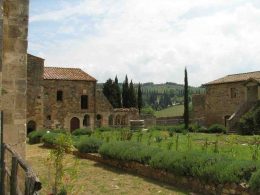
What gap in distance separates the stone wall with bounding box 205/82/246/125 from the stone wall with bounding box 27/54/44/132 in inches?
647

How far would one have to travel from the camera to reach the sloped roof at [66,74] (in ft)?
127

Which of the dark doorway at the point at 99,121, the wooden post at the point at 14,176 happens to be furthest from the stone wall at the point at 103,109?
the wooden post at the point at 14,176

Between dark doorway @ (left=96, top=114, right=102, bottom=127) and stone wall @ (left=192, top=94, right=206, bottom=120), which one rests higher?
stone wall @ (left=192, top=94, right=206, bottom=120)

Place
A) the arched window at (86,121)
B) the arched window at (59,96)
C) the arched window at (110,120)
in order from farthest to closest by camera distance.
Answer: the arched window at (110,120)
the arched window at (86,121)
the arched window at (59,96)

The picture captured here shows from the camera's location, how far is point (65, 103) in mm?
39281

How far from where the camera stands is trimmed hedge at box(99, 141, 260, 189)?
9.28 m

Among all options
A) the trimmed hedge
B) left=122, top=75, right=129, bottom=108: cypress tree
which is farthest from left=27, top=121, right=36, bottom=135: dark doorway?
left=122, top=75, right=129, bottom=108: cypress tree

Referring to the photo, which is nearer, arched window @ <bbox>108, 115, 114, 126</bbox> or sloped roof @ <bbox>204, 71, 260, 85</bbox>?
sloped roof @ <bbox>204, 71, 260, 85</bbox>

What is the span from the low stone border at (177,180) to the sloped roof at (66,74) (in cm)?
2338

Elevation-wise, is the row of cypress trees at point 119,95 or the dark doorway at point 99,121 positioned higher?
the row of cypress trees at point 119,95

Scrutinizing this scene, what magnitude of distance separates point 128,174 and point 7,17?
6.92 meters

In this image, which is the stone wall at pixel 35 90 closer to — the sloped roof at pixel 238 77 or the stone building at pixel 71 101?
the stone building at pixel 71 101

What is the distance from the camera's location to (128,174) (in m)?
13.3

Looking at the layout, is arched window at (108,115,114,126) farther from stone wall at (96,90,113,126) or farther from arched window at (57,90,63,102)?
arched window at (57,90,63,102)
